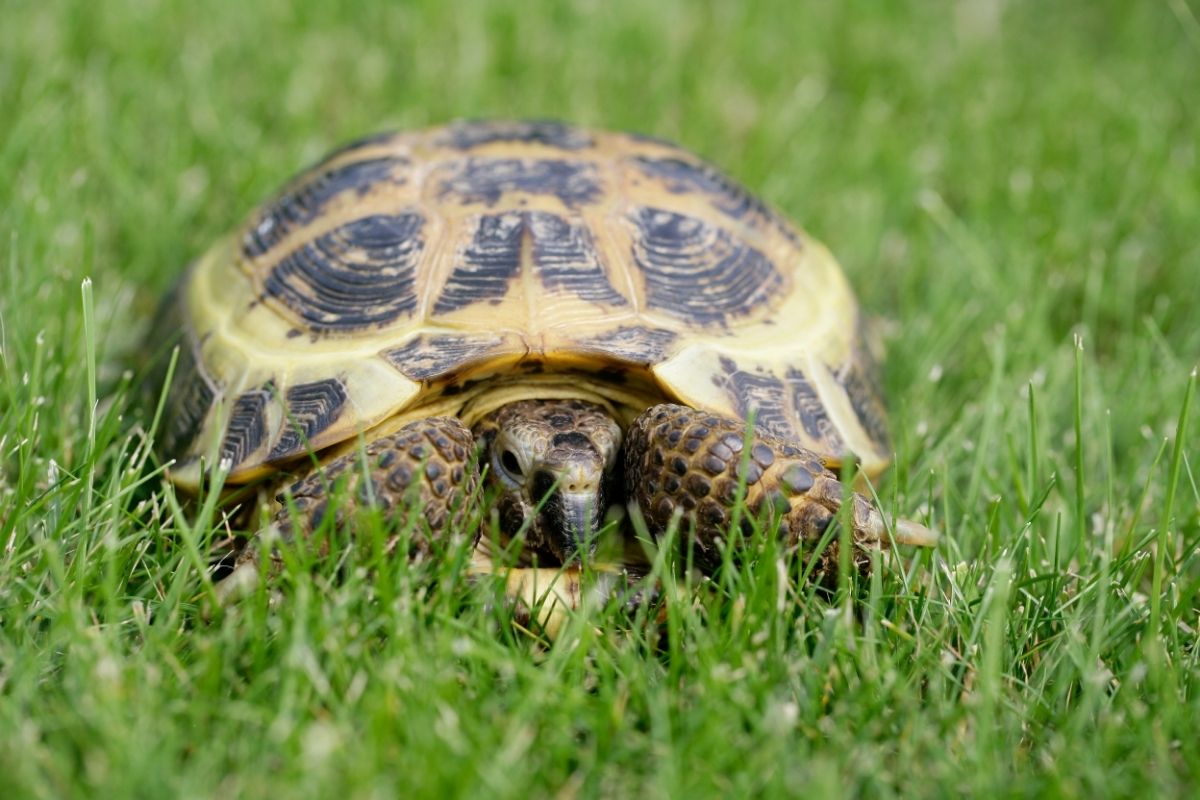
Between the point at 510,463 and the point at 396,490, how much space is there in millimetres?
306

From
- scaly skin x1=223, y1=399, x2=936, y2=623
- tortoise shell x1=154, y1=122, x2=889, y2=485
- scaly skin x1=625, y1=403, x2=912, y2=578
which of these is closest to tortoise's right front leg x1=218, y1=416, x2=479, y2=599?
scaly skin x1=223, y1=399, x2=936, y2=623

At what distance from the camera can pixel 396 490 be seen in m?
2.24

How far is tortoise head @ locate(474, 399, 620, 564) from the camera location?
232 centimetres

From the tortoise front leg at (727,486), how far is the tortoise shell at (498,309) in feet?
0.34

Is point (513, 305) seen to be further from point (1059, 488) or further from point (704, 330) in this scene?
point (1059, 488)

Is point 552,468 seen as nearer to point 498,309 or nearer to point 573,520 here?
point 573,520

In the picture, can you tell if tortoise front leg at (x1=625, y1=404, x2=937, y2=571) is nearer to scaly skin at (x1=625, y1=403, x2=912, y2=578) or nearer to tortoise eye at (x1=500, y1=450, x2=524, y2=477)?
scaly skin at (x1=625, y1=403, x2=912, y2=578)

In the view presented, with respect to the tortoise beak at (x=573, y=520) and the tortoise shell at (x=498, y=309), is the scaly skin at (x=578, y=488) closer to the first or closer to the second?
the tortoise beak at (x=573, y=520)

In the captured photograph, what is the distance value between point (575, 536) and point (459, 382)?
44 cm

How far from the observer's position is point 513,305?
2.53 meters

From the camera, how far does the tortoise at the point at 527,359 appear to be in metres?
2.30

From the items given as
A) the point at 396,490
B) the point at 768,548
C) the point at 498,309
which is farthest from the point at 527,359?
the point at 768,548

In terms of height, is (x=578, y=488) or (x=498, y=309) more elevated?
(x=498, y=309)

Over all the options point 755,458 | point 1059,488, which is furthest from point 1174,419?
point 755,458
